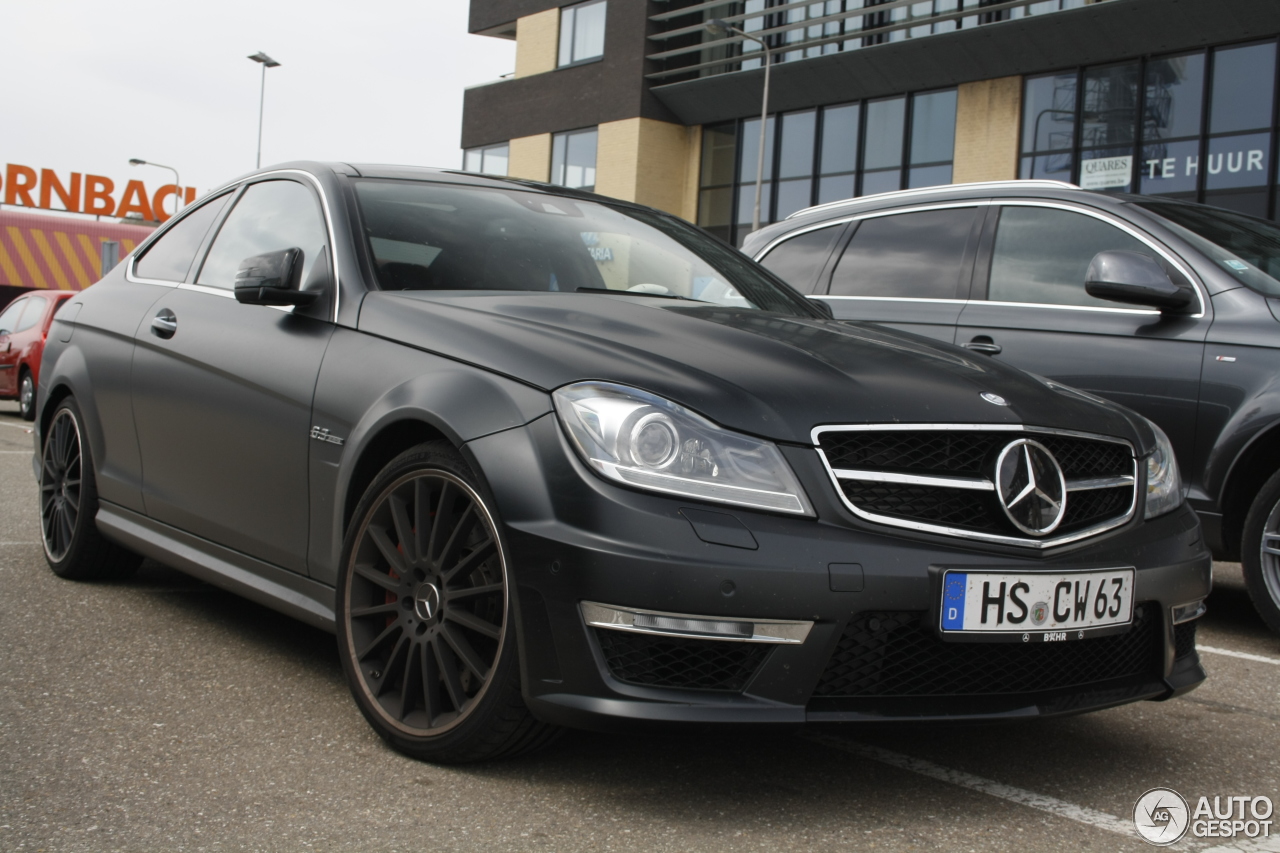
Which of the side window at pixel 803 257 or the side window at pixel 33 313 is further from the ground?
the side window at pixel 803 257

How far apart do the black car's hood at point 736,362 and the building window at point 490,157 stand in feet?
113

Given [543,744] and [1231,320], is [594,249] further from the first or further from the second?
[1231,320]

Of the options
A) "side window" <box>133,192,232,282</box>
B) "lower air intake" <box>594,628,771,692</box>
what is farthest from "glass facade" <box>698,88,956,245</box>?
"lower air intake" <box>594,628,771,692</box>

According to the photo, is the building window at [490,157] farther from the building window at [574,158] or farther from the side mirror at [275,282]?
the side mirror at [275,282]

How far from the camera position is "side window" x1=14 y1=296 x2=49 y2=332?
16531 millimetres

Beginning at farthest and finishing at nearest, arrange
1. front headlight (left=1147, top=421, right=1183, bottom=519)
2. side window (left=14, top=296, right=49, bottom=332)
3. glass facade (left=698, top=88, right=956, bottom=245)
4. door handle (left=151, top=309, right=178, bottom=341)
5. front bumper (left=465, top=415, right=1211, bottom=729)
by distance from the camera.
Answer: glass facade (left=698, top=88, right=956, bottom=245) → side window (left=14, top=296, right=49, bottom=332) → door handle (left=151, top=309, right=178, bottom=341) → front headlight (left=1147, top=421, right=1183, bottom=519) → front bumper (left=465, top=415, right=1211, bottom=729)

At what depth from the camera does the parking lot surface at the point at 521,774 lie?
259cm

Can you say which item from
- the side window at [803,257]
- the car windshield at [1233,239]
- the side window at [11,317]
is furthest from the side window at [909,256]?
the side window at [11,317]

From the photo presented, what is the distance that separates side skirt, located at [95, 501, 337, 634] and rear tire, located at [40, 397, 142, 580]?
17 cm

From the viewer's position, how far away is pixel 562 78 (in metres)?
35.8

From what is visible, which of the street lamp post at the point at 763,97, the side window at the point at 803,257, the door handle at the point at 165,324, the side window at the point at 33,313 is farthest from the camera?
the street lamp post at the point at 763,97

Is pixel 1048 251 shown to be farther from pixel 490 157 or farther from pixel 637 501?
pixel 490 157

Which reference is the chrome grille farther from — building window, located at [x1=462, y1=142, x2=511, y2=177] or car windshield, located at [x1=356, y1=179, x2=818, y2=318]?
building window, located at [x1=462, y1=142, x2=511, y2=177]

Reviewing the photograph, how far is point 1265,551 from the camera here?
4734 millimetres
